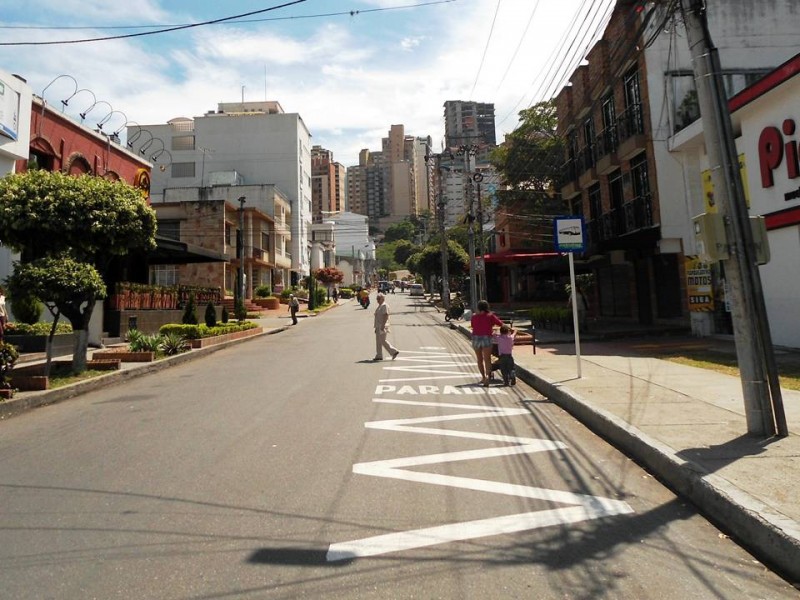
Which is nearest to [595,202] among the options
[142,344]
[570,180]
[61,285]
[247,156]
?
[570,180]

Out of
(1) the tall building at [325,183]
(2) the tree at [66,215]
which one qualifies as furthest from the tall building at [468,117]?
(1) the tall building at [325,183]

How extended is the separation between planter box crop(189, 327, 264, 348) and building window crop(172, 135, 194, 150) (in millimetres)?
45910

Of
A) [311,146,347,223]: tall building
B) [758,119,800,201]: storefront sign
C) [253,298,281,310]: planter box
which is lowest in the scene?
[253,298,281,310]: planter box

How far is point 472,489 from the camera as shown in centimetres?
479

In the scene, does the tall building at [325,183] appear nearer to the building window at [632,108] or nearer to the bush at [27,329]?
the building window at [632,108]

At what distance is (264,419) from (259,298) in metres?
35.6

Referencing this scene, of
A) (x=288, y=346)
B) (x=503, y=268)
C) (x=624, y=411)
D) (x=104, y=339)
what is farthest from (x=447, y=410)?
(x=503, y=268)

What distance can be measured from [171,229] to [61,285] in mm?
32508

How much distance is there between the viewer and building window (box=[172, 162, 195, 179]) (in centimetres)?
6078

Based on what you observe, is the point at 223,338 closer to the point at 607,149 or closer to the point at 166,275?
the point at 607,149

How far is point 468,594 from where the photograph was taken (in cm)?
308

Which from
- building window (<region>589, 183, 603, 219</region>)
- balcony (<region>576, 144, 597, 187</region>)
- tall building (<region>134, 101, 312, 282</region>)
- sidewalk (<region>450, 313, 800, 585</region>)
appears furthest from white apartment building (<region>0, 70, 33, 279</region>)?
tall building (<region>134, 101, 312, 282</region>)

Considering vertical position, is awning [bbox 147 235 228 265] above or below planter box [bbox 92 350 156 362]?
above

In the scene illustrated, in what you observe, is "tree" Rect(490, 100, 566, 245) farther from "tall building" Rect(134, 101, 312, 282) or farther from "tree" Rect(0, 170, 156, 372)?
"tall building" Rect(134, 101, 312, 282)
